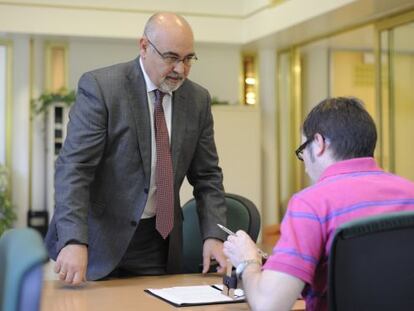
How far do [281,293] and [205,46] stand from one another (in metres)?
5.37

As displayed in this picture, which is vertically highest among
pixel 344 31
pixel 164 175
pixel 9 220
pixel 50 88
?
pixel 344 31

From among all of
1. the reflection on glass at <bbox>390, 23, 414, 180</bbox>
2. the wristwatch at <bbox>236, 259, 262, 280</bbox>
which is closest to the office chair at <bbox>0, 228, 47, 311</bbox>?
the wristwatch at <bbox>236, 259, 262, 280</bbox>

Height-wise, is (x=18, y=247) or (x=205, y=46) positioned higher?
(x=205, y=46)

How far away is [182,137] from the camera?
234 cm

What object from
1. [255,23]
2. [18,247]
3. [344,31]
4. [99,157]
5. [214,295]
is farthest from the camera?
Answer: [255,23]

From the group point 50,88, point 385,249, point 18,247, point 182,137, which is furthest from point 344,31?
point 18,247

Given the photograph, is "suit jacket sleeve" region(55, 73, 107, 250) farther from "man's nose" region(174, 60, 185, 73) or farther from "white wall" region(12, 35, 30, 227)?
"white wall" region(12, 35, 30, 227)

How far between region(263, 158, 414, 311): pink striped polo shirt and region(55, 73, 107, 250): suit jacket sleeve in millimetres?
736

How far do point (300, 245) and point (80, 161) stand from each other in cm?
92

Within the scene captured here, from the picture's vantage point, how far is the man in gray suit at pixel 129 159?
2148mm

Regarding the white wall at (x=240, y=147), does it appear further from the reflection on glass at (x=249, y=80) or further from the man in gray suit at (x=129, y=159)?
the man in gray suit at (x=129, y=159)

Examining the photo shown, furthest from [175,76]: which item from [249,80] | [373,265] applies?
[249,80]

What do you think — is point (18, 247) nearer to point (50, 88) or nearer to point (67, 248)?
point (67, 248)

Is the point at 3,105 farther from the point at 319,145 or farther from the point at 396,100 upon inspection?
the point at 319,145
